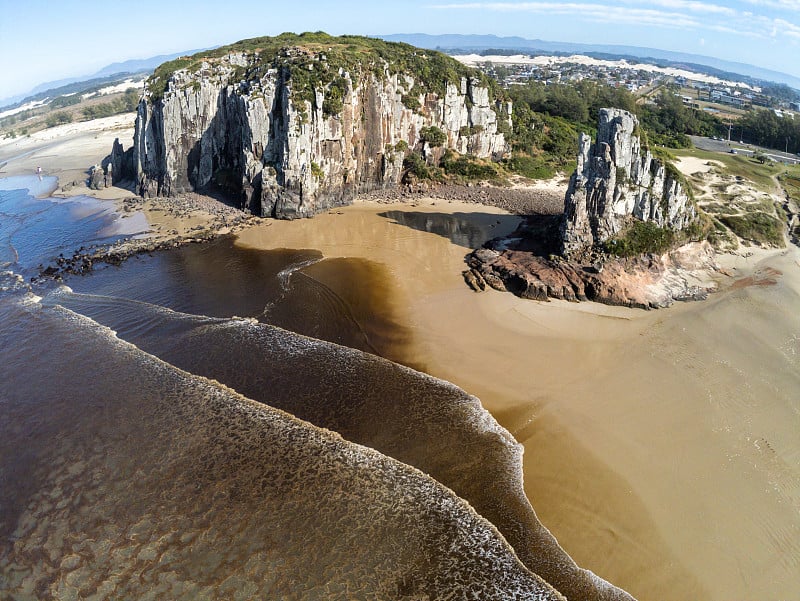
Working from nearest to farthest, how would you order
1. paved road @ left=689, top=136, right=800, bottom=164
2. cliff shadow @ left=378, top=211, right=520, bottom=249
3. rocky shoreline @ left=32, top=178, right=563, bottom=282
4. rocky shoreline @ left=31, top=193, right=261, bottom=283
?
rocky shoreline @ left=31, top=193, right=261, bottom=283 < rocky shoreline @ left=32, top=178, right=563, bottom=282 < cliff shadow @ left=378, top=211, right=520, bottom=249 < paved road @ left=689, top=136, right=800, bottom=164

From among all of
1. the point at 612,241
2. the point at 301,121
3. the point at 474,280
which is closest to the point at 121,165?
the point at 301,121

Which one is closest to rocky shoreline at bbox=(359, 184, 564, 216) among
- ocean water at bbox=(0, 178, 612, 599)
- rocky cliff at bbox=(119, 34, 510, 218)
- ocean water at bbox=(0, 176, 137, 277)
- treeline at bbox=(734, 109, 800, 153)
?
rocky cliff at bbox=(119, 34, 510, 218)

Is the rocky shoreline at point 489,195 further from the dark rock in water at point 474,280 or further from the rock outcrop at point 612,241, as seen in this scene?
the dark rock in water at point 474,280

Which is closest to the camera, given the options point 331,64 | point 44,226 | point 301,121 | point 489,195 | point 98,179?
point 301,121

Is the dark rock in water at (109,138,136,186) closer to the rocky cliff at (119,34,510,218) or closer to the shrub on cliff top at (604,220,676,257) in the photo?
the rocky cliff at (119,34,510,218)

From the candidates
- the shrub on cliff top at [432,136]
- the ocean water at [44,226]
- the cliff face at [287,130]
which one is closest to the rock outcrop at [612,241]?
the cliff face at [287,130]

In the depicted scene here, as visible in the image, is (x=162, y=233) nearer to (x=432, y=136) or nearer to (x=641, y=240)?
(x=432, y=136)

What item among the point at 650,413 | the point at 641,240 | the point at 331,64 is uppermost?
the point at 331,64
